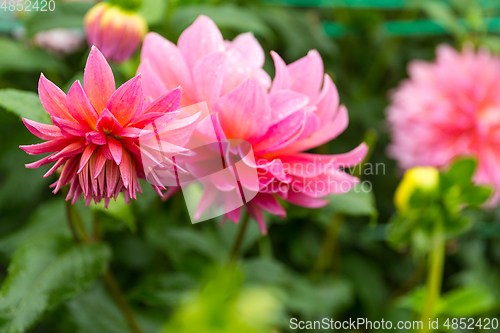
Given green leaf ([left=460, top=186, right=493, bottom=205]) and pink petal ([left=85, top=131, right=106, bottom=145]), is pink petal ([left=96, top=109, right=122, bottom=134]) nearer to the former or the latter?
pink petal ([left=85, top=131, right=106, bottom=145])

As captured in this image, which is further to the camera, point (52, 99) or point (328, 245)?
point (328, 245)

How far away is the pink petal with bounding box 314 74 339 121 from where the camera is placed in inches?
11.1

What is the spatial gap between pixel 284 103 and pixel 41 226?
322mm

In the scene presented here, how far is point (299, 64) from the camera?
290 millimetres

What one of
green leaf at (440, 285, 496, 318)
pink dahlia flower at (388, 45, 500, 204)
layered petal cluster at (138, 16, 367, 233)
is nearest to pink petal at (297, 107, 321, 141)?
layered petal cluster at (138, 16, 367, 233)

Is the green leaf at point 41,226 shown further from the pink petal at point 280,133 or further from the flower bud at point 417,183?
the flower bud at point 417,183

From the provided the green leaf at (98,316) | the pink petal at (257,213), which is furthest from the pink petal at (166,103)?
the green leaf at (98,316)

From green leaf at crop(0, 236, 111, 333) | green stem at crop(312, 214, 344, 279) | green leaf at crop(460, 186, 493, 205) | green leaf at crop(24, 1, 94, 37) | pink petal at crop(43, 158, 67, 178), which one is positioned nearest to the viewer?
pink petal at crop(43, 158, 67, 178)

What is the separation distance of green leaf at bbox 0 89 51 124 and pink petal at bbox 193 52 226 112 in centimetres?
11

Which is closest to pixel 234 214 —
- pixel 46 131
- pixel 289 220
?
pixel 46 131

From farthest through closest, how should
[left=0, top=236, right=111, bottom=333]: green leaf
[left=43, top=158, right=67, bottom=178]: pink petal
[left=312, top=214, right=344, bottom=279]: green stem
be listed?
[left=312, top=214, right=344, bottom=279]: green stem
[left=0, top=236, right=111, bottom=333]: green leaf
[left=43, top=158, right=67, bottom=178]: pink petal

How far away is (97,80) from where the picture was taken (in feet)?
0.69

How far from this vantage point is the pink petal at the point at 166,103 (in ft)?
0.68

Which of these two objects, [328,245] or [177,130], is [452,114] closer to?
[328,245]
